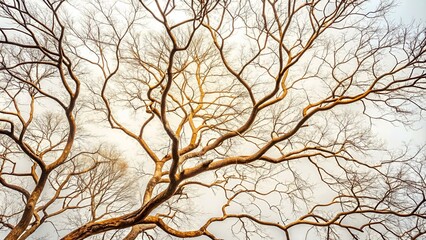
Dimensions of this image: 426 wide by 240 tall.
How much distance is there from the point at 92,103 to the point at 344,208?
7.08 metres

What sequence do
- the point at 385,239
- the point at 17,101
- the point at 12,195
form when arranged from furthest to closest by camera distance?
the point at 12,195 → the point at 17,101 → the point at 385,239

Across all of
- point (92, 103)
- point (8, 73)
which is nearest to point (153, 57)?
point (92, 103)

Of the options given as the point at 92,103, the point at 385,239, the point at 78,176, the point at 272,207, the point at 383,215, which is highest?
the point at 92,103

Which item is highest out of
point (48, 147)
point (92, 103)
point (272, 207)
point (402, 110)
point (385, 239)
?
point (92, 103)

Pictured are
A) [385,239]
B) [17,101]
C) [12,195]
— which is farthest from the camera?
[12,195]

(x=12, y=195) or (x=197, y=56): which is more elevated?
→ (x=197, y=56)

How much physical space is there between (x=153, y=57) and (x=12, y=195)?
6.37m

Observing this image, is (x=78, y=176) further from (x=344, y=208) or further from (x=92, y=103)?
(x=344, y=208)

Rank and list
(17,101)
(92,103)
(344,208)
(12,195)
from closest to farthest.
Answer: (344,208) → (17,101) → (92,103) → (12,195)

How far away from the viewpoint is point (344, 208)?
768cm

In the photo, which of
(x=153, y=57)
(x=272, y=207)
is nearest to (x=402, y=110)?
(x=272, y=207)

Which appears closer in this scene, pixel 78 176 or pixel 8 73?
pixel 8 73

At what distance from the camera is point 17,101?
27.5ft

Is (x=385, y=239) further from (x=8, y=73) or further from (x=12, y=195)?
(x=12, y=195)
